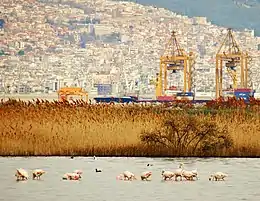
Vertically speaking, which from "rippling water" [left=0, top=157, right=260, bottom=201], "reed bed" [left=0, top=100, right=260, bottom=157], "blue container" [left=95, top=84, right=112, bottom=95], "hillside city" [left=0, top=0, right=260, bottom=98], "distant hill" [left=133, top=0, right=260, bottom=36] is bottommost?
"rippling water" [left=0, top=157, right=260, bottom=201]

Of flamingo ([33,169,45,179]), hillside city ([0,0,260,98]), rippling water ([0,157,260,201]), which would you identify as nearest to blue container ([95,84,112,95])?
hillside city ([0,0,260,98])

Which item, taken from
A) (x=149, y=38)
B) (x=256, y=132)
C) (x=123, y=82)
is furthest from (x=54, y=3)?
(x=256, y=132)

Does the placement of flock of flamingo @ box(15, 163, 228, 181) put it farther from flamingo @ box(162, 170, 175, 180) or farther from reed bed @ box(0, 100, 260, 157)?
reed bed @ box(0, 100, 260, 157)

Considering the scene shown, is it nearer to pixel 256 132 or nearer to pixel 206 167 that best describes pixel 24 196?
pixel 206 167

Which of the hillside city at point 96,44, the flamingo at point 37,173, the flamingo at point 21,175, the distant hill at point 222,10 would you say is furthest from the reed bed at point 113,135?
the distant hill at point 222,10

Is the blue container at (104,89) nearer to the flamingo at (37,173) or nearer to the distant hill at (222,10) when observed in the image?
the distant hill at (222,10)

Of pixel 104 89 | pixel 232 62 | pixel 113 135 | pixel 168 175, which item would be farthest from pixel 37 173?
pixel 104 89

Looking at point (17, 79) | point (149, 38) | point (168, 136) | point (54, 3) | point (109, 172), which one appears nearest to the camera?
point (109, 172)
